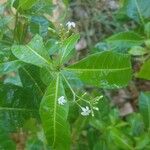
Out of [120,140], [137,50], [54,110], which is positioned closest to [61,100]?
[54,110]

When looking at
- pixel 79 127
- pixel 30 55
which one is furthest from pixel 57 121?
pixel 79 127

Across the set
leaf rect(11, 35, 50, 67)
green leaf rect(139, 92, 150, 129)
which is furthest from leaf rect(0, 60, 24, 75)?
green leaf rect(139, 92, 150, 129)

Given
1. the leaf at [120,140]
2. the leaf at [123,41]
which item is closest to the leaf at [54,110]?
the leaf at [123,41]

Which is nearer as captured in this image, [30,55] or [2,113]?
[30,55]

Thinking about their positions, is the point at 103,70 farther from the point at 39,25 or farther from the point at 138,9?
the point at 138,9

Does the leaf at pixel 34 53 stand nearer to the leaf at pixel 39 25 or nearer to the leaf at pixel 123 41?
the leaf at pixel 39 25

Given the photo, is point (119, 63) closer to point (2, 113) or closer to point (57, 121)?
point (57, 121)
